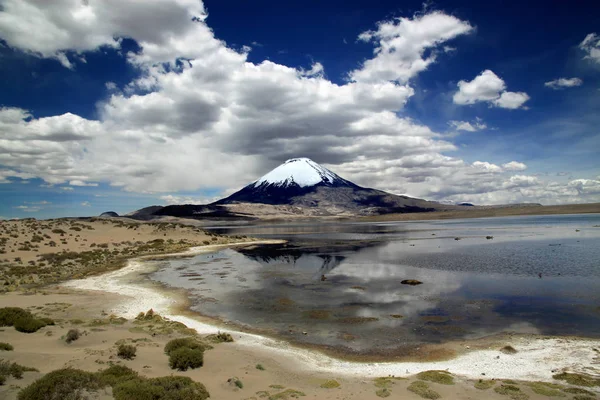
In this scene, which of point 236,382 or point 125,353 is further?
point 125,353

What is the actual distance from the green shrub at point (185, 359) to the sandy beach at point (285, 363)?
280mm

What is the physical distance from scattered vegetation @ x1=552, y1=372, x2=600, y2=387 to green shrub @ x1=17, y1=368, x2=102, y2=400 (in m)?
15.0

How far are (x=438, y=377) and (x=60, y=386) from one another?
38.0 feet

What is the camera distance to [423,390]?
1131 cm

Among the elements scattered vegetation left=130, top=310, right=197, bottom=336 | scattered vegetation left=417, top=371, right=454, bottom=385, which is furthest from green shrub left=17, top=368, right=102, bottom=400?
scattered vegetation left=417, top=371, right=454, bottom=385

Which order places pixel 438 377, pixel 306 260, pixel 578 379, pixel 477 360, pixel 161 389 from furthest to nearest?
1. pixel 306 260
2. pixel 477 360
3. pixel 438 377
4. pixel 578 379
5. pixel 161 389

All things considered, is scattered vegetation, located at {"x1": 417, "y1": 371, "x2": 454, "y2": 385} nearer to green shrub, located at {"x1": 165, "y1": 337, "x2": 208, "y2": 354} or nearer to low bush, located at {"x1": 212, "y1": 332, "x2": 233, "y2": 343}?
green shrub, located at {"x1": 165, "y1": 337, "x2": 208, "y2": 354}

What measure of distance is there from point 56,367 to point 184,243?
64.9 meters

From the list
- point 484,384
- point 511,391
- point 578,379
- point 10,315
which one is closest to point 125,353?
point 10,315

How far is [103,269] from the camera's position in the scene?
40.1 m

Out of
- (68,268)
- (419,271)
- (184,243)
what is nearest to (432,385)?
(419,271)

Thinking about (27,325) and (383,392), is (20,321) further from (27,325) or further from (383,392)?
(383,392)

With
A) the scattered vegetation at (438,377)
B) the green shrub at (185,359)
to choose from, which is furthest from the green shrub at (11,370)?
the scattered vegetation at (438,377)

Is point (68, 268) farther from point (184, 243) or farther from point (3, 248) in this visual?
point (184, 243)
